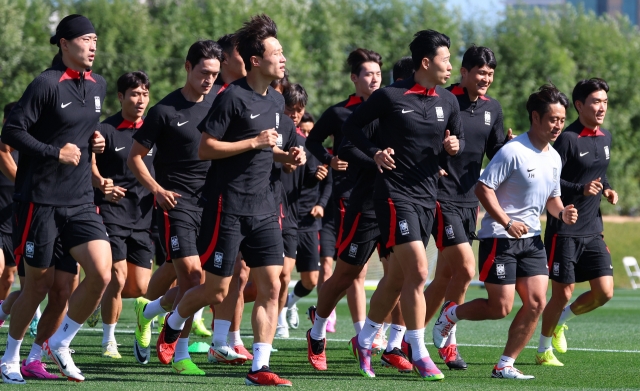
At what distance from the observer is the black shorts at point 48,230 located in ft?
24.1

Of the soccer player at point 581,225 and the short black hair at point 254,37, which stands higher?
the short black hair at point 254,37

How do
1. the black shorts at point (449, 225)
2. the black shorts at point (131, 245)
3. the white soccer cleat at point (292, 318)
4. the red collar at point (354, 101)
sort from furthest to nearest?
the white soccer cleat at point (292, 318), the black shorts at point (131, 245), the red collar at point (354, 101), the black shorts at point (449, 225)

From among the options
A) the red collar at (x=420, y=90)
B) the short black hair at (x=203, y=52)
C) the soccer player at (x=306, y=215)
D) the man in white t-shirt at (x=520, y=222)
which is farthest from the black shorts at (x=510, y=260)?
the soccer player at (x=306, y=215)

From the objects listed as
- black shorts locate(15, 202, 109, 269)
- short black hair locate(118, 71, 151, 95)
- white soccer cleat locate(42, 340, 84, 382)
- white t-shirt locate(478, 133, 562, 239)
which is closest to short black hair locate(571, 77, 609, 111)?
white t-shirt locate(478, 133, 562, 239)

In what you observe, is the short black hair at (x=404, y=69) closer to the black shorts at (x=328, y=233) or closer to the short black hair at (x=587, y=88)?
the short black hair at (x=587, y=88)

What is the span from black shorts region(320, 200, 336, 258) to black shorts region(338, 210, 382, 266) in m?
3.81

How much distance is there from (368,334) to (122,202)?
288cm

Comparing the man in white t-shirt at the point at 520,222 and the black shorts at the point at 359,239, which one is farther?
the black shorts at the point at 359,239

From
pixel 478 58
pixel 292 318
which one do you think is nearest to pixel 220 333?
pixel 478 58

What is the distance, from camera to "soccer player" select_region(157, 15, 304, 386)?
7383 millimetres

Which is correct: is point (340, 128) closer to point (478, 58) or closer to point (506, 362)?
point (478, 58)

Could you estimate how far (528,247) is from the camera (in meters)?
8.11

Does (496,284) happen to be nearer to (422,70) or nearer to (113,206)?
(422,70)

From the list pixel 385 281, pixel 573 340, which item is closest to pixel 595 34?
pixel 573 340
